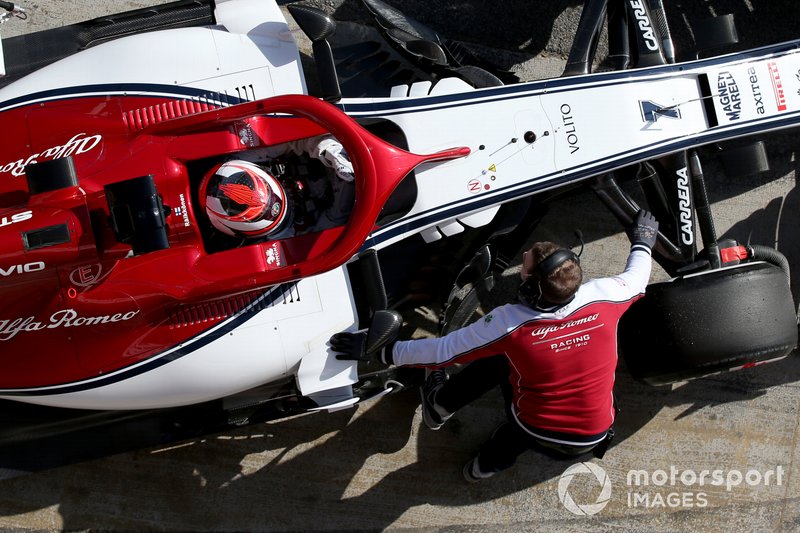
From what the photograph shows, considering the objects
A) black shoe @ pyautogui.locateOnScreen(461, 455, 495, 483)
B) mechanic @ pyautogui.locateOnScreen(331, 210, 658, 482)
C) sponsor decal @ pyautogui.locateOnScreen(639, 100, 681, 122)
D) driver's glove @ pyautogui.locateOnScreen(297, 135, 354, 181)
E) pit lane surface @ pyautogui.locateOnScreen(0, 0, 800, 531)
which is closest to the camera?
mechanic @ pyautogui.locateOnScreen(331, 210, 658, 482)

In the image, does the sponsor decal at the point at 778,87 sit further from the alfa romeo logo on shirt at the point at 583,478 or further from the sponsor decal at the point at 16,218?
the sponsor decal at the point at 16,218

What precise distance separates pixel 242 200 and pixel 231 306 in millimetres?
696

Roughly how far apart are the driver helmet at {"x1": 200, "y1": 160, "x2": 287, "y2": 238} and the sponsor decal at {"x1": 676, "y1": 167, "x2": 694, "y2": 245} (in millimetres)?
2139

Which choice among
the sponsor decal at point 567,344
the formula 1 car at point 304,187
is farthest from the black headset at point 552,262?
the formula 1 car at point 304,187

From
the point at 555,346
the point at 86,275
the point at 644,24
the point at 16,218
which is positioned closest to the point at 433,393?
the point at 555,346

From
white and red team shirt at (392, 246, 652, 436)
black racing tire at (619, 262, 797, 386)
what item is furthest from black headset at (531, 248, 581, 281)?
black racing tire at (619, 262, 797, 386)

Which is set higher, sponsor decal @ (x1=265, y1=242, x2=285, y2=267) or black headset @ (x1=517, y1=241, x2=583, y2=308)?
sponsor decal @ (x1=265, y1=242, x2=285, y2=267)

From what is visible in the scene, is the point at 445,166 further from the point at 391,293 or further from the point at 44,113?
the point at 44,113

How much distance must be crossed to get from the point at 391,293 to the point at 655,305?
138cm

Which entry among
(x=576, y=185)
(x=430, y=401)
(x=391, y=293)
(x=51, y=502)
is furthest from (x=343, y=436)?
(x=576, y=185)

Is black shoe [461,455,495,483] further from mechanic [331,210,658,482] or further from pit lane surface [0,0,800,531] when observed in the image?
mechanic [331,210,658,482]

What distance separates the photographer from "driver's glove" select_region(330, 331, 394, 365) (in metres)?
3.18

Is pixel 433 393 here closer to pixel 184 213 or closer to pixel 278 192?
pixel 278 192

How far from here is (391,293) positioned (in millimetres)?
3543
